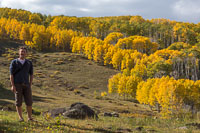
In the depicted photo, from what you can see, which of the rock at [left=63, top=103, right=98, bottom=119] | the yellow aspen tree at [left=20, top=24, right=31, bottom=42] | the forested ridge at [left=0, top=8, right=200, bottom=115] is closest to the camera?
the rock at [left=63, top=103, right=98, bottom=119]

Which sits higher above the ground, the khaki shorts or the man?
the man

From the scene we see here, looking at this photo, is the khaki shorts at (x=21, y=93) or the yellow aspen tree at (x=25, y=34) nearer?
the khaki shorts at (x=21, y=93)

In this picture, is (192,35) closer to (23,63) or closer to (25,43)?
(25,43)

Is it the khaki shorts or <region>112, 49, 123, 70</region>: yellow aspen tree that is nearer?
the khaki shorts

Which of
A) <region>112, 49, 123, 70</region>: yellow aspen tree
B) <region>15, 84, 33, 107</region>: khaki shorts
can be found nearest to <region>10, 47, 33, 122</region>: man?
<region>15, 84, 33, 107</region>: khaki shorts

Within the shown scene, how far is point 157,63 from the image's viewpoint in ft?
351

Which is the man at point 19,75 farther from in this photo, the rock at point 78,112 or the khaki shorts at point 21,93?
the rock at point 78,112

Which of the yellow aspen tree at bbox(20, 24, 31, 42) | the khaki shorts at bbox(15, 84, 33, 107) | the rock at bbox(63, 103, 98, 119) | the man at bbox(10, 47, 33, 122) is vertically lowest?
the rock at bbox(63, 103, 98, 119)

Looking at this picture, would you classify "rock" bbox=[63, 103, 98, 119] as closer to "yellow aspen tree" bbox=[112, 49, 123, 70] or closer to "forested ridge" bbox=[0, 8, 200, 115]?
"forested ridge" bbox=[0, 8, 200, 115]

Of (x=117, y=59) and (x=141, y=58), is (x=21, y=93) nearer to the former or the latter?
(x=117, y=59)

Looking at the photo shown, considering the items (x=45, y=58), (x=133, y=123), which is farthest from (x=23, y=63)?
(x=45, y=58)

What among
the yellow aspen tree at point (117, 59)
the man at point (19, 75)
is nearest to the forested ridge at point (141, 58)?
the yellow aspen tree at point (117, 59)

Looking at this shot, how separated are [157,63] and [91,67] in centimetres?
3144

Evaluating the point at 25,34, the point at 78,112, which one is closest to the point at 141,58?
the point at 25,34
